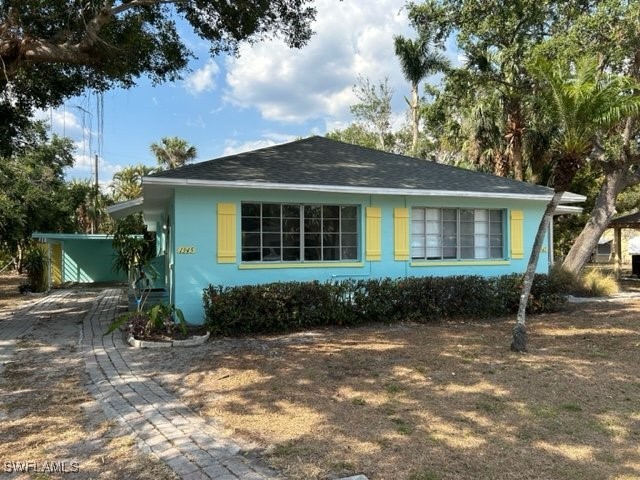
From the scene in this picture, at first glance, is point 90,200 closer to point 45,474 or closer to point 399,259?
point 399,259

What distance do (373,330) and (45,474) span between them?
6.24 m

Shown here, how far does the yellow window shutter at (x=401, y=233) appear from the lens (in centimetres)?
1075

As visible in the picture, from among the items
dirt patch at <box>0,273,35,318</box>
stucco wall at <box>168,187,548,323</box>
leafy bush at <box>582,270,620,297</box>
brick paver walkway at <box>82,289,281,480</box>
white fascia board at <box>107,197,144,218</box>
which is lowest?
dirt patch at <box>0,273,35,318</box>

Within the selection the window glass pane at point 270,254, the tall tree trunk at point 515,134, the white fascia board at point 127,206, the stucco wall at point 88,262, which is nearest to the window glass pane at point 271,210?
the window glass pane at point 270,254

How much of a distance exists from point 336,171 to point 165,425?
7.59 m

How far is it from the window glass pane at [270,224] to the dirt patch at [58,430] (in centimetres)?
421

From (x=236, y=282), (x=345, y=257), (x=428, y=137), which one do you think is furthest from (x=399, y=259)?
(x=428, y=137)

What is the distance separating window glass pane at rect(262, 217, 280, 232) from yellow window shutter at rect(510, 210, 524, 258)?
5.89 m

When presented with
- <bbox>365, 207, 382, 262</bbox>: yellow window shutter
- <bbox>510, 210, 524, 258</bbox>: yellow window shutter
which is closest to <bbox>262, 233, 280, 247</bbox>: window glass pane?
<bbox>365, 207, 382, 262</bbox>: yellow window shutter

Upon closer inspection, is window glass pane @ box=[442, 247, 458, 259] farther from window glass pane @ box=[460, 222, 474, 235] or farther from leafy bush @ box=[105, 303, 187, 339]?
leafy bush @ box=[105, 303, 187, 339]

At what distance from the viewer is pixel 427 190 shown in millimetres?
10461

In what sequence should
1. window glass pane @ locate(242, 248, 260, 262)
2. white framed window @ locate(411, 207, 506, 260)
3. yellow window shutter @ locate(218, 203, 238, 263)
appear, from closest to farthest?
yellow window shutter @ locate(218, 203, 238, 263)
window glass pane @ locate(242, 248, 260, 262)
white framed window @ locate(411, 207, 506, 260)

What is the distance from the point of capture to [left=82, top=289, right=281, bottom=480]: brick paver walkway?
138 inches

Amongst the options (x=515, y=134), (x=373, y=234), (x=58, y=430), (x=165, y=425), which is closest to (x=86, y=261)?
(x=373, y=234)
